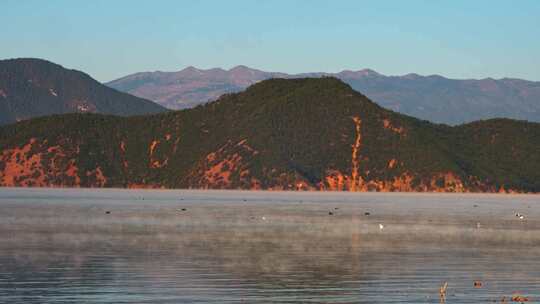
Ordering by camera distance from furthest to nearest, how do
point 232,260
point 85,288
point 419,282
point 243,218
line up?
point 243,218 → point 232,260 → point 419,282 → point 85,288

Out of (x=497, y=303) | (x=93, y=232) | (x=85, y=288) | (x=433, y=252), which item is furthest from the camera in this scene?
(x=93, y=232)

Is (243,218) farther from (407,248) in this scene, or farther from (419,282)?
(419,282)

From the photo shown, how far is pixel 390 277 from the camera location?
4831cm

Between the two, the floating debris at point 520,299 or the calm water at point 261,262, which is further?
the calm water at point 261,262

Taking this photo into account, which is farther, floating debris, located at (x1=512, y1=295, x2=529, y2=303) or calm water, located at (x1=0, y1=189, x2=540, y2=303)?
calm water, located at (x1=0, y1=189, x2=540, y2=303)

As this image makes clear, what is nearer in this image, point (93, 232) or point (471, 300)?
point (471, 300)

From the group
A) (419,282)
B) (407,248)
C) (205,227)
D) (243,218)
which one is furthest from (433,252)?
(243,218)

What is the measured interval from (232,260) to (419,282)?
12.5 meters

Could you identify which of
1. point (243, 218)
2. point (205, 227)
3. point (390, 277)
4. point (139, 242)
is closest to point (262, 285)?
point (390, 277)

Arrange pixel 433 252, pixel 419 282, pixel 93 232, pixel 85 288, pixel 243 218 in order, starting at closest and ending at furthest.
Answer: pixel 85 288 < pixel 419 282 < pixel 433 252 < pixel 93 232 < pixel 243 218

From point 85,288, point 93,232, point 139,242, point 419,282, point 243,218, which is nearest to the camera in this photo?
point 85,288

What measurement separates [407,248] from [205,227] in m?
25.5

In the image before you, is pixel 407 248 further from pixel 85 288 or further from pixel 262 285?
pixel 85 288

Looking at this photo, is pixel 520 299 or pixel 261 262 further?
pixel 261 262
